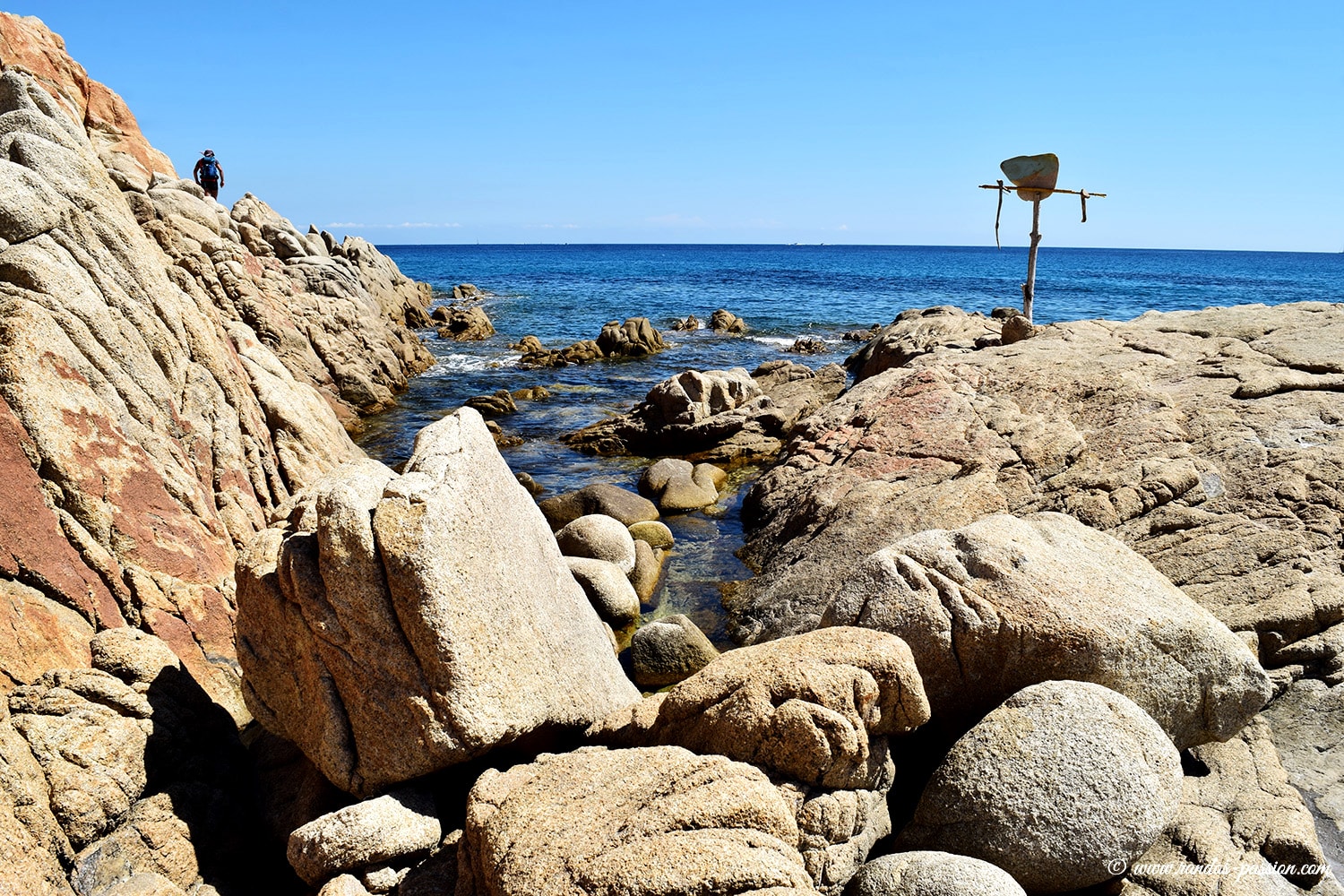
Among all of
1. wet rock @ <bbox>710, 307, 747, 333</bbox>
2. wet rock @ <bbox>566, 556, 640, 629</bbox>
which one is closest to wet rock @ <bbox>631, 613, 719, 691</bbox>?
wet rock @ <bbox>566, 556, 640, 629</bbox>

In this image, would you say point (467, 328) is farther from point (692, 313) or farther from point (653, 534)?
point (653, 534)

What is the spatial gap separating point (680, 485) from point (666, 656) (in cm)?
546

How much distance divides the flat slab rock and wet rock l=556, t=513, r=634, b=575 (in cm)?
162

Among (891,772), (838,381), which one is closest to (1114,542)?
(891,772)

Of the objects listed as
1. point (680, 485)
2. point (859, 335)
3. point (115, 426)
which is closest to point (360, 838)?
point (115, 426)

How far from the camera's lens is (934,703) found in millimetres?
5367

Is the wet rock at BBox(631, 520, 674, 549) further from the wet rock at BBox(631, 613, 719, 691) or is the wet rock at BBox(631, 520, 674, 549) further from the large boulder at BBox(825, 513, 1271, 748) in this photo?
→ the large boulder at BBox(825, 513, 1271, 748)

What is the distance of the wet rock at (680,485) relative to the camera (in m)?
13.1

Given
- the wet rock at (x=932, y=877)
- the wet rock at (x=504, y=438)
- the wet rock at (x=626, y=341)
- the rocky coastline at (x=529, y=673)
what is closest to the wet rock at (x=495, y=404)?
the wet rock at (x=504, y=438)

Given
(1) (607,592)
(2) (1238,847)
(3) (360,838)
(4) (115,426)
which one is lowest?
(1) (607,592)

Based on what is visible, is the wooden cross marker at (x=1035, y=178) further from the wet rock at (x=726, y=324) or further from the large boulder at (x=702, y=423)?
the wet rock at (x=726, y=324)

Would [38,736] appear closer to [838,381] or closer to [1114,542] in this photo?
[1114,542]

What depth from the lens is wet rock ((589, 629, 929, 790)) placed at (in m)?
4.25

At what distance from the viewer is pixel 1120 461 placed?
26.9 ft
